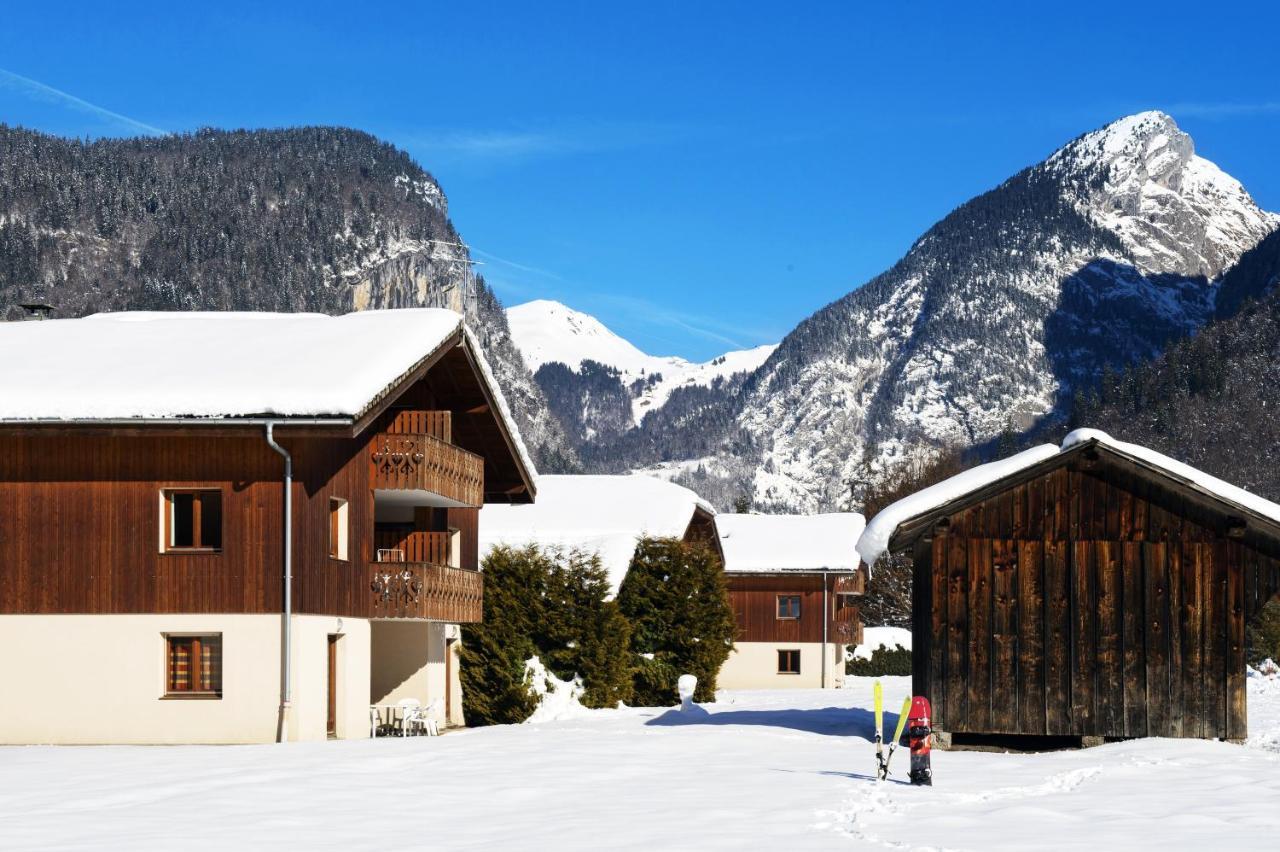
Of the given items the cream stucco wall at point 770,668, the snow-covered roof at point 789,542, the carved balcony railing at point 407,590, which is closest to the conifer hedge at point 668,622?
the carved balcony railing at point 407,590

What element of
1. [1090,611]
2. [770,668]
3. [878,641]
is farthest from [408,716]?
[878,641]

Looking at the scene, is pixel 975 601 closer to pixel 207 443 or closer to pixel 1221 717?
pixel 1221 717

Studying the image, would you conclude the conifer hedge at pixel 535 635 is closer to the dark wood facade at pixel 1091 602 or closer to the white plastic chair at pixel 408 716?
the white plastic chair at pixel 408 716

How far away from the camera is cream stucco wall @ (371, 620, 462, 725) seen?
119 feet

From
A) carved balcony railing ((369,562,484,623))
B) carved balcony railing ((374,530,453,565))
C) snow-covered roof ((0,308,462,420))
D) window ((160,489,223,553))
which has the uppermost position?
snow-covered roof ((0,308,462,420))

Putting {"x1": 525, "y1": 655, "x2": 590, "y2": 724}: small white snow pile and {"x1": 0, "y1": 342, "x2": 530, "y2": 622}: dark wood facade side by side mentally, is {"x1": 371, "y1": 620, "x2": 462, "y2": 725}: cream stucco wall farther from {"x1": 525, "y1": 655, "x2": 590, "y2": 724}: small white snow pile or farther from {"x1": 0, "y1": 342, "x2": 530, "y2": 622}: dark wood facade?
{"x1": 0, "y1": 342, "x2": 530, "y2": 622}: dark wood facade

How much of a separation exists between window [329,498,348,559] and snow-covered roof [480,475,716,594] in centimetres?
1583

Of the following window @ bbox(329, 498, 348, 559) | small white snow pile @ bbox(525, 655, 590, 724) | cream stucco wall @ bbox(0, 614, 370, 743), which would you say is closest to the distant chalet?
small white snow pile @ bbox(525, 655, 590, 724)

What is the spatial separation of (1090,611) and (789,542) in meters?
46.9

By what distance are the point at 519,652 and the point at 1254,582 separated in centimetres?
1821

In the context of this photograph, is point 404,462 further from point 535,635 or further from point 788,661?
point 788,661

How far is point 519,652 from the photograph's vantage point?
40.6 metres

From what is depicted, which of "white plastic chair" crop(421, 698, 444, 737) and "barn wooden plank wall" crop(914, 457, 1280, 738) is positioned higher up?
"barn wooden plank wall" crop(914, 457, 1280, 738)

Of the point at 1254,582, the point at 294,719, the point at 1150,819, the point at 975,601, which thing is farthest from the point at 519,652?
the point at 1150,819
